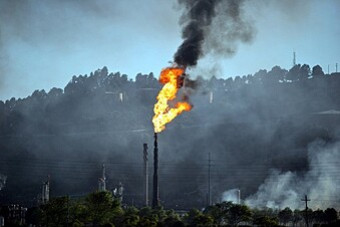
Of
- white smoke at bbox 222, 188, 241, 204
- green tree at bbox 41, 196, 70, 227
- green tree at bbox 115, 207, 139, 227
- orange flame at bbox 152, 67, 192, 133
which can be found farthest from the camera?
white smoke at bbox 222, 188, 241, 204

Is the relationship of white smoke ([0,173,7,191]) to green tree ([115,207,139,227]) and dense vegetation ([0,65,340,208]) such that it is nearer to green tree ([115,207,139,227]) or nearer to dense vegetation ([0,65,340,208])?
dense vegetation ([0,65,340,208])

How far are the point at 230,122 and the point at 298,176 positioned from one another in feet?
122

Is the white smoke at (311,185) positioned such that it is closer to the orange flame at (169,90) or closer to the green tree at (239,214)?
the green tree at (239,214)

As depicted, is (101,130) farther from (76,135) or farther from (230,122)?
(230,122)

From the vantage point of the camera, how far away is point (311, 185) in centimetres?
15538

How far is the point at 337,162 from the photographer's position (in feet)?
535

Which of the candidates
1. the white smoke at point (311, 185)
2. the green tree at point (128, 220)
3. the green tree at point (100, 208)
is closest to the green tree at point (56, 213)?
the green tree at point (100, 208)

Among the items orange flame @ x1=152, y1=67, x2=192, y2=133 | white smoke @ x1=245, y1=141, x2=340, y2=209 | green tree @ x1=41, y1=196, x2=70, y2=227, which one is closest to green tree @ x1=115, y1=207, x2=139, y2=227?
green tree @ x1=41, y1=196, x2=70, y2=227

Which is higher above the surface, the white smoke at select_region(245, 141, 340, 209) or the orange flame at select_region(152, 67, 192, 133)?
the orange flame at select_region(152, 67, 192, 133)

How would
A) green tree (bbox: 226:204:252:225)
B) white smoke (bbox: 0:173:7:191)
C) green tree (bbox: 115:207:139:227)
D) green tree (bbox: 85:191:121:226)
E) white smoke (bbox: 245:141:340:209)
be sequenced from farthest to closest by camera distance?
white smoke (bbox: 0:173:7:191), white smoke (bbox: 245:141:340:209), green tree (bbox: 226:204:252:225), green tree (bbox: 85:191:121:226), green tree (bbox: 115:207:139:227)

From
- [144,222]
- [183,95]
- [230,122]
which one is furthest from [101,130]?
[144,222]

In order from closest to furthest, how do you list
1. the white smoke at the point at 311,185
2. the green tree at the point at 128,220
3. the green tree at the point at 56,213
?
the green tree at the point at 128,220 → the green tree at the point at 56,213 → the white smoke at the point at 311,185

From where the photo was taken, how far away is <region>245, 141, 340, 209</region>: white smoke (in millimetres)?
142375

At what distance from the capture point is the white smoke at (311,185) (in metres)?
142
